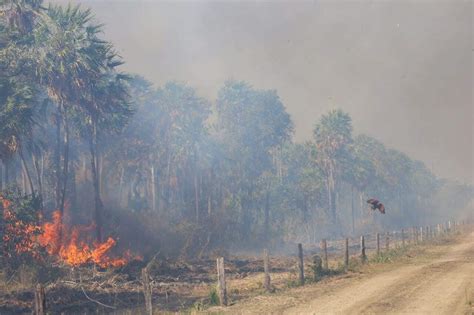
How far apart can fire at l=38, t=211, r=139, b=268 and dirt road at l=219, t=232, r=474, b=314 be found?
1513cm

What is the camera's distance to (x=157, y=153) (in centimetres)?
6738

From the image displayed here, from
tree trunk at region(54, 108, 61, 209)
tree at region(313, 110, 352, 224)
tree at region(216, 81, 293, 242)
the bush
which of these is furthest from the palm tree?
tree at region(313, 110, 352, 224)

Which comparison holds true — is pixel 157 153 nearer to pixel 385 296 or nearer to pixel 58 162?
pixel 58 162

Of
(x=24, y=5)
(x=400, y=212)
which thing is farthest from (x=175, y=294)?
(x=400, y=212)

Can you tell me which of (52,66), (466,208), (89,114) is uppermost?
(52,66)

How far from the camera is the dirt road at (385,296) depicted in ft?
53.1

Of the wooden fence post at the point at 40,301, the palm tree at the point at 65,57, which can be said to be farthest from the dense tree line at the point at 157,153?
the wooden fence post at the point at 40,301

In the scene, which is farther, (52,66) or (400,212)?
(400,212)

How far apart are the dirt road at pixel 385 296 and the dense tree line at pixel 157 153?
17569mm

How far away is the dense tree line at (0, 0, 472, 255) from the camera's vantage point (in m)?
37.2

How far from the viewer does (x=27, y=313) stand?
21.1 m

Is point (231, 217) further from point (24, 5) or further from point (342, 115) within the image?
point (342, 115)

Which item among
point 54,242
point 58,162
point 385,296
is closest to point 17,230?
point 54,242

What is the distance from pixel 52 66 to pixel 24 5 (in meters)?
5.09
